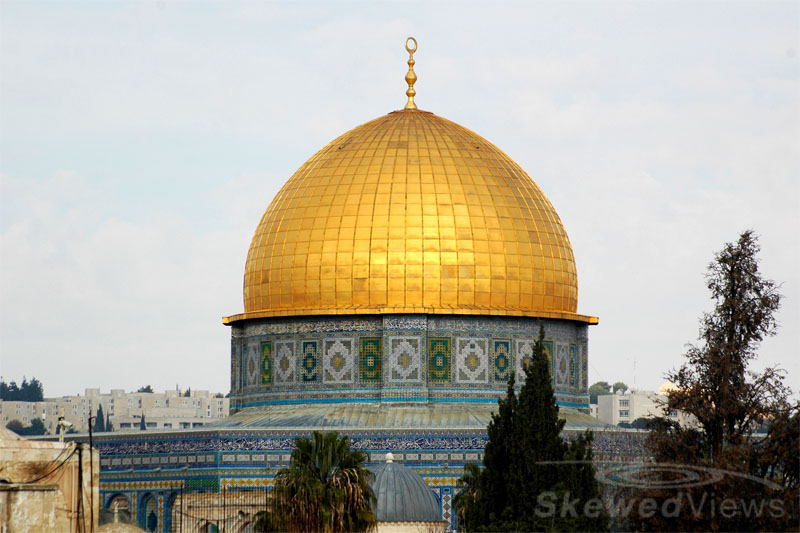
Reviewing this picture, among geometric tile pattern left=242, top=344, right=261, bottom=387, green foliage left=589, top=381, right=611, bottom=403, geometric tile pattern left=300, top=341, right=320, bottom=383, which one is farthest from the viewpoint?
green foliage left=589, top=381, right=611, bottom=403

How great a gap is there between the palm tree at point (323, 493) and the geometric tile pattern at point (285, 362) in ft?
34.8

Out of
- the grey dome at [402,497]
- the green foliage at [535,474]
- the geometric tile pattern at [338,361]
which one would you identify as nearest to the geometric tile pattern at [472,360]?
the geometric tile pattern at [338,361]

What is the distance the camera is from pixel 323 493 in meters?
32.2

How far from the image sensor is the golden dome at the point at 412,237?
144 feet

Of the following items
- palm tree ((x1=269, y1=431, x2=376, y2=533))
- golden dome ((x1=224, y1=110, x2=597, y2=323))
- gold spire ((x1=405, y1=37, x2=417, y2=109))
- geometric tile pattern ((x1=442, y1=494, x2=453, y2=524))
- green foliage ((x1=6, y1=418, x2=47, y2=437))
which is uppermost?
gold spire ((x1=405, y1=37, x2=417, y2=109))

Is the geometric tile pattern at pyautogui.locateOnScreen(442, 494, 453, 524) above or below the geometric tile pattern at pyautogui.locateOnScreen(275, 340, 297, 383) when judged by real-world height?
below

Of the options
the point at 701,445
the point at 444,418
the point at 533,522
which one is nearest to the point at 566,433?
the point at 444,418

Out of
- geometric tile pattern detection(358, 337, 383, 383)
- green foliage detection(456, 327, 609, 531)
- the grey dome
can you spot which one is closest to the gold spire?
geometric tile pattern detection(358, 337, 383, 383)

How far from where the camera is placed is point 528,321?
1731 inches

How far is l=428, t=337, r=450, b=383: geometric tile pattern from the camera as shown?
1693 inches

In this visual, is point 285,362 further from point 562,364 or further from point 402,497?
point 402,497

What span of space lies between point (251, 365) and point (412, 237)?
491 cm

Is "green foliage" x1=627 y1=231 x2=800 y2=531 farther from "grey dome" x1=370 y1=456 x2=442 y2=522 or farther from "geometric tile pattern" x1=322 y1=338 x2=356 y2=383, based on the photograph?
"geometric tile pattern" x1=322 y1=338 x2=356 y2=383

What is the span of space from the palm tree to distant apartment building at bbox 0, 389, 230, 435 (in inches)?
2138
